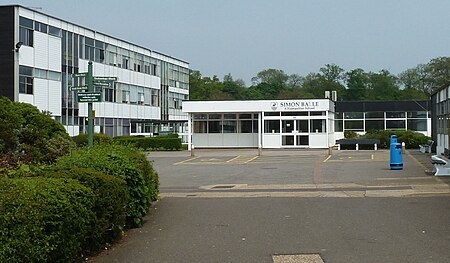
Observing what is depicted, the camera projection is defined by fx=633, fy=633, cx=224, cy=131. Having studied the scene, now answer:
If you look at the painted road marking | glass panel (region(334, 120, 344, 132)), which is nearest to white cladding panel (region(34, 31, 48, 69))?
glass panel (region(334, 120, 344, 132))

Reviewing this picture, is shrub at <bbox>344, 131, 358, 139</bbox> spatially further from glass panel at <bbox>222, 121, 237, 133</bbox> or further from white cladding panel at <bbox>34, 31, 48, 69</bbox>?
white cladding panel at <bbox>34, 31, 48, 69</bbox>

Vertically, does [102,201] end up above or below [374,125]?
below

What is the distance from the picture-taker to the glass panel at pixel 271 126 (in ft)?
170

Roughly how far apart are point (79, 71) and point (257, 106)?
16504 millimetres

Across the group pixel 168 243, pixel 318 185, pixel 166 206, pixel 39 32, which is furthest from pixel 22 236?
pixel 39 32

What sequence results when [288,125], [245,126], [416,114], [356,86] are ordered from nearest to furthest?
[288,125], [245,126], [416,114], [356,86]

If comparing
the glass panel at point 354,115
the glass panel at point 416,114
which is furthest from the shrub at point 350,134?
the glass panel at point 416,114

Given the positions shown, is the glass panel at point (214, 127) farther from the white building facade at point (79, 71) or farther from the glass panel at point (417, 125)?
the glass panel at point (417, 125)

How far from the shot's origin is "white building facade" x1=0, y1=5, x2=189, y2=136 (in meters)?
46.9

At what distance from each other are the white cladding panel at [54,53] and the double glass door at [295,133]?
19.1 meters

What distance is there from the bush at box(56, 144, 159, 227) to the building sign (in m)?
40.0

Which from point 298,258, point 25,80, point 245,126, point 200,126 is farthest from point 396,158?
point 25,80

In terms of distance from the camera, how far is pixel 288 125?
5175 cm

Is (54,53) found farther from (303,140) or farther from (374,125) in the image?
(374,125)
